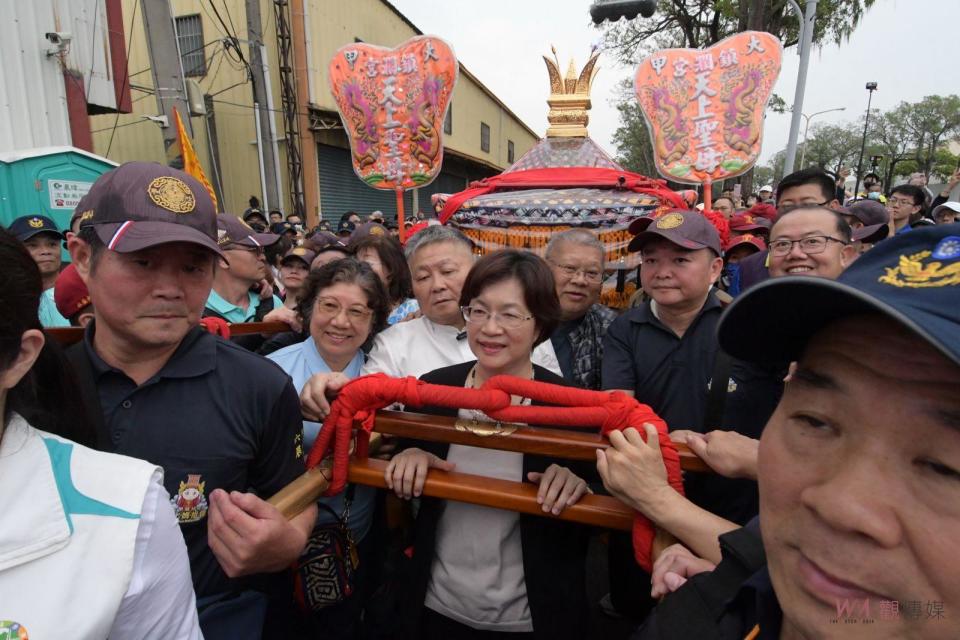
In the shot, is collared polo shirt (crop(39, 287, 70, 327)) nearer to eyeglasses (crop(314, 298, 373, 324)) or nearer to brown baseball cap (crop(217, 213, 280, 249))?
brown baseball cap (crop(217, 213, 280, 249))

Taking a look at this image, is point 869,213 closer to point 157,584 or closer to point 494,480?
point 494,480

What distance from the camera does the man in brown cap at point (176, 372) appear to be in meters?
1.23

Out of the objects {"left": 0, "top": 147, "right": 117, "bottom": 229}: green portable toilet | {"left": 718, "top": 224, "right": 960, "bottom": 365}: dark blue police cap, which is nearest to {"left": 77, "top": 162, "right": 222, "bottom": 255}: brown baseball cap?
{"left": 718, "top": 224, "right": 960, "bottom": 365}: dark blue police cap

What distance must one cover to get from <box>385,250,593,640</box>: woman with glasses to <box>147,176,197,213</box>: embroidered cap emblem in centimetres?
85

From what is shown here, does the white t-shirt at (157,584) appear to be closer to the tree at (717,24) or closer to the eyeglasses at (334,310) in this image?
the eyeglasses at (334,310)

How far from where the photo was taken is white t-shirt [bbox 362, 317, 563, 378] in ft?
6.53

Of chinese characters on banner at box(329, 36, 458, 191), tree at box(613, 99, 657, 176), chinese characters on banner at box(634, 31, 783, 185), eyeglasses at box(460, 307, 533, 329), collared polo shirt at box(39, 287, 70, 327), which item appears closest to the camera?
eyeglasses at box(460, 307, 533, 329)

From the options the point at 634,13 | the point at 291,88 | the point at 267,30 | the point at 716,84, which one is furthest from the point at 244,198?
the point at 716,84

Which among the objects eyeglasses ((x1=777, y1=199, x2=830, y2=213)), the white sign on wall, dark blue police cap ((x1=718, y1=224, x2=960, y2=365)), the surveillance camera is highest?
the surveillance camera

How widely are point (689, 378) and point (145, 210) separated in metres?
1.93

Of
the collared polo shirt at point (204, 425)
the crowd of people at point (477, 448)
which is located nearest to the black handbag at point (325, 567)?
the crowd of people at point (477, 448)

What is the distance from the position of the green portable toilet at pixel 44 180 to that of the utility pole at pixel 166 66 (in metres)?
1.16

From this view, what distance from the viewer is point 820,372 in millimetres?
689

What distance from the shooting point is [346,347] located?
1.99 m
